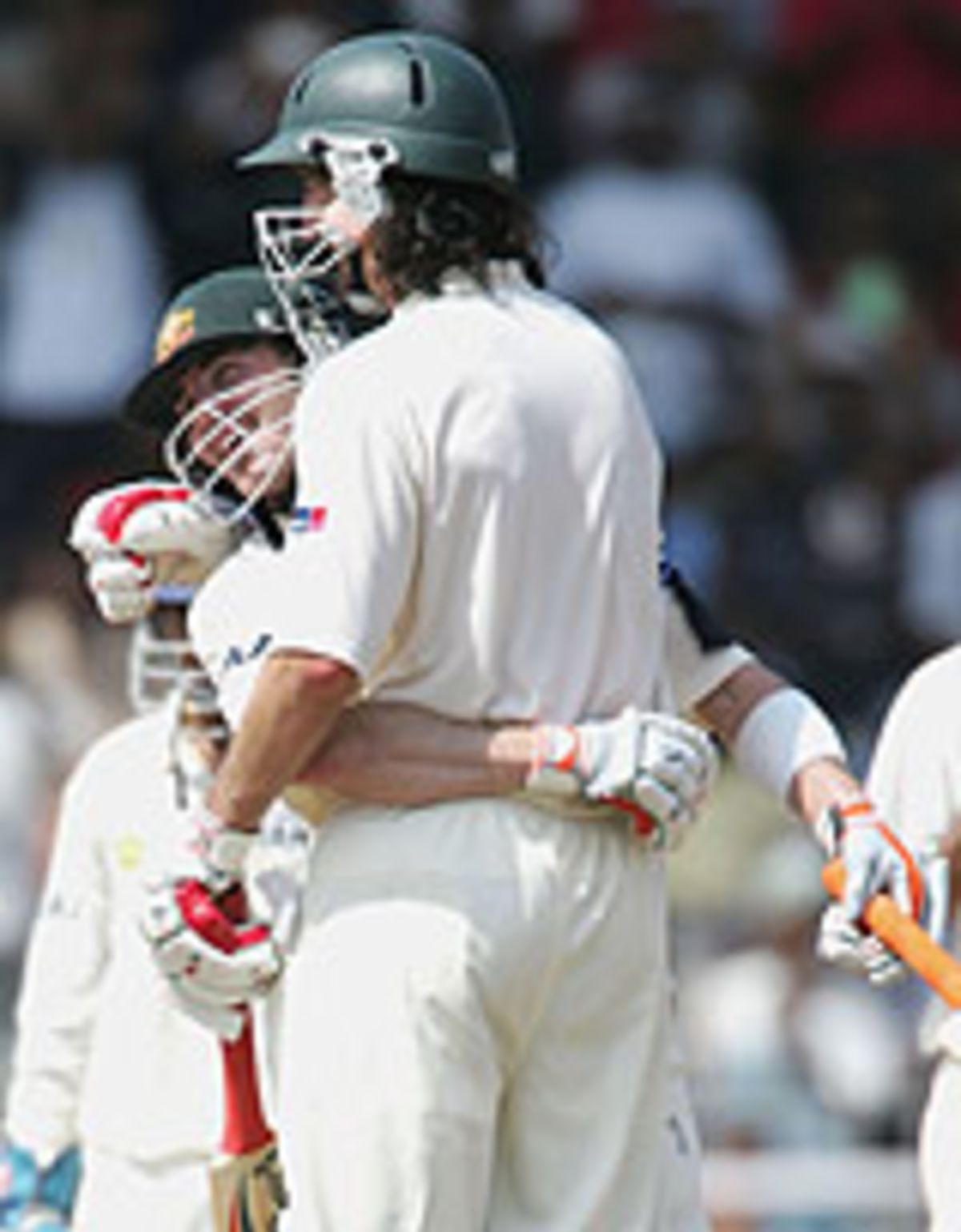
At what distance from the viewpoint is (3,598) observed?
10.6 meters

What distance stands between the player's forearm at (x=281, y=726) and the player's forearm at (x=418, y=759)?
0.14ft

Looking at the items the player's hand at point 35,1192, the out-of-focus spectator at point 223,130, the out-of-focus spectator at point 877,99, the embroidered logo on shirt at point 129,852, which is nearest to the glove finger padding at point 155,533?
the embroidered logo on shirt at point 129,852

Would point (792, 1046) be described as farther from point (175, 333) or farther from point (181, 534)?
point (181, 534)

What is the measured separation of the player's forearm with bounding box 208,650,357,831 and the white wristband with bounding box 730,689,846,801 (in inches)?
27.3

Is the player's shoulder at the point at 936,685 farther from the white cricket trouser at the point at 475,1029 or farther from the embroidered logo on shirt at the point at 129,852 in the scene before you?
the embroidered logo on shirt at the point at 129,852

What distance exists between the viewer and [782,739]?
5.44 m

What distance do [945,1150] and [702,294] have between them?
17.7ft

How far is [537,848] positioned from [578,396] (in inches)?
23.3

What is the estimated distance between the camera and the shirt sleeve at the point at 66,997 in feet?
21.5

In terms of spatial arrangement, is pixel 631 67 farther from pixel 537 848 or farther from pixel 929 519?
pixel 537 848

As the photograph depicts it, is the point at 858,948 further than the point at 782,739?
No

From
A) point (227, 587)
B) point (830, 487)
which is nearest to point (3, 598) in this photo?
point (830, 487)

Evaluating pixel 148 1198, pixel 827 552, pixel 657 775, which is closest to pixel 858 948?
pixel 657 775

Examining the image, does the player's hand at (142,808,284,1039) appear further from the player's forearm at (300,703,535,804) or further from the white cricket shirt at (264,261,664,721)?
the white cricket shirt at (264,261,664,721)
